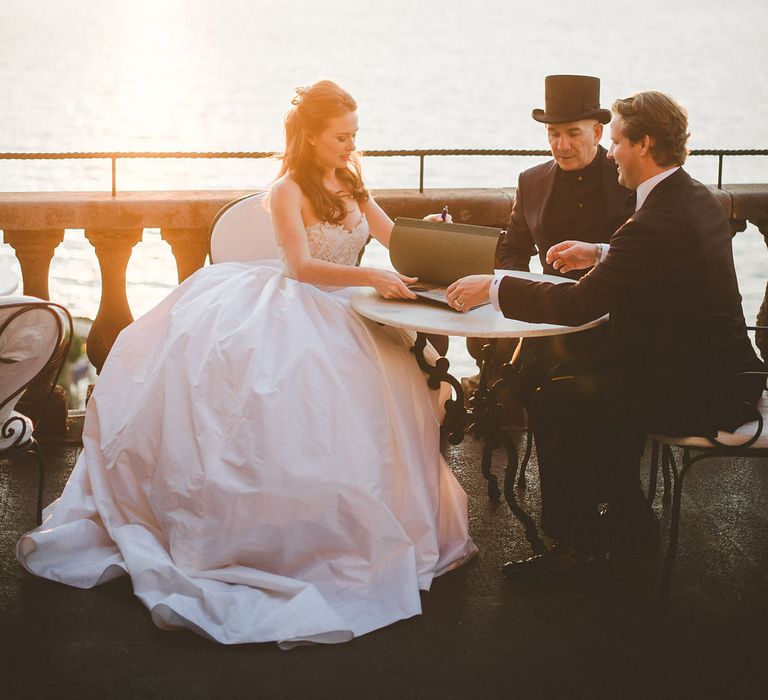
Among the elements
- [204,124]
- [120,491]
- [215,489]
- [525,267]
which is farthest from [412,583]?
[204,124]

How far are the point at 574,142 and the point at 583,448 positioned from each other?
1208 mm

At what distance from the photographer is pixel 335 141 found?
3377 mm

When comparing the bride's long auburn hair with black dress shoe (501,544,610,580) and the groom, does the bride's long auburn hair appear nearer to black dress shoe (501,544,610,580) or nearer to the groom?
the groom

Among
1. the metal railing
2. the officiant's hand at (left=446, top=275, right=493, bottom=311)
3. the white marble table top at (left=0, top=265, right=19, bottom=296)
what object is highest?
the metal railing

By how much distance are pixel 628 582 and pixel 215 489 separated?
4.05 feet

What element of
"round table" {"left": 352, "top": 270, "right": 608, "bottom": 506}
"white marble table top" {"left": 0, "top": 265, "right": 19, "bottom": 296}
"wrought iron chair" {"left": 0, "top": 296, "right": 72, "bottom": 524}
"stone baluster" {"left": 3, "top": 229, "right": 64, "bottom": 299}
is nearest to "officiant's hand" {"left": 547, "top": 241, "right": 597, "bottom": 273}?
"round table" {"left": 352, "top": 270, "right": 608, "bottom": 506}

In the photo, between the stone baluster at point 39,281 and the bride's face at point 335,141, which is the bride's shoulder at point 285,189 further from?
the stone baluster at point 39,281

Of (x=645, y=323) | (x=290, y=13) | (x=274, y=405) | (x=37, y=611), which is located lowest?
(x=37, y=611)

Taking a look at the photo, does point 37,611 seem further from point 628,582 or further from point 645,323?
point 645,323

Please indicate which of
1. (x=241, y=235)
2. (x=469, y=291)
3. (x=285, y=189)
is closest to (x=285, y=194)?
(x=285, y=189)

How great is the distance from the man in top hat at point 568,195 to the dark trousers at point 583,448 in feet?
1.46

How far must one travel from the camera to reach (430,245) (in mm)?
3057

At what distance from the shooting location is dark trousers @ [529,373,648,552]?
9.60 ft

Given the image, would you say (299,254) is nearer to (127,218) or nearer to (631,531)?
(127,218)
